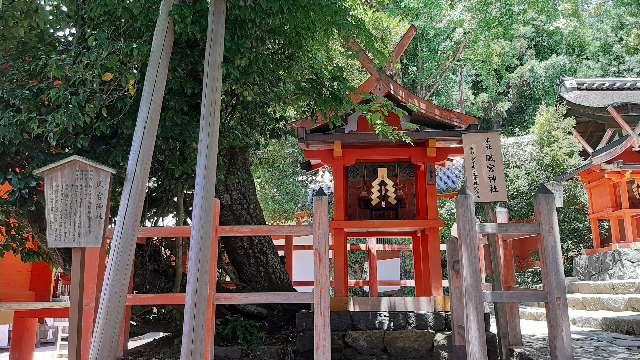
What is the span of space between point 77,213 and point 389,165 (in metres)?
5.45

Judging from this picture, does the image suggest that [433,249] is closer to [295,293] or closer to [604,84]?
[295,293]

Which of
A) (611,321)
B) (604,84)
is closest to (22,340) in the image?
(611,321)

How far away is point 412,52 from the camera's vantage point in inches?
699

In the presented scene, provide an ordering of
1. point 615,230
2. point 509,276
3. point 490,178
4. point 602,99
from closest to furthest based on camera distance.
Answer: point 509,276 → point 490,178 → point 615,230 → point 602,99

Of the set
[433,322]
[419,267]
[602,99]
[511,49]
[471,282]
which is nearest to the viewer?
[471,282]

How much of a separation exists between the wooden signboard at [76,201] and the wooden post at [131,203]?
0.17 m

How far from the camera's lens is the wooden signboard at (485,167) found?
6.59 m

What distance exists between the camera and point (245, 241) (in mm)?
7605

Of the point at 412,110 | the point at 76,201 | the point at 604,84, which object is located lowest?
the point at 76,201

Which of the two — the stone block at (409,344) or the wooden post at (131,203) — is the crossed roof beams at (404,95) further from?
the stone block at (409,344)

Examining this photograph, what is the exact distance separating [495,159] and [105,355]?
5.39 m

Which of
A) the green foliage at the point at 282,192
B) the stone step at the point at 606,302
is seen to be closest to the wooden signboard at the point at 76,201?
the green foliage at the point at 282,192

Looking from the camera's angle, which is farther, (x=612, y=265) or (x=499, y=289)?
(x=612, y=265)

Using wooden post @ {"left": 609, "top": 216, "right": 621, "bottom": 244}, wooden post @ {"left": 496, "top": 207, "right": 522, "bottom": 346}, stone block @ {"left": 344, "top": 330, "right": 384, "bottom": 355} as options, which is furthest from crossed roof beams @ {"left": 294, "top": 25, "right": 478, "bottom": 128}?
wooden post @ {"left": 609, "top": 216, "right": 621, "bottom": 244}
